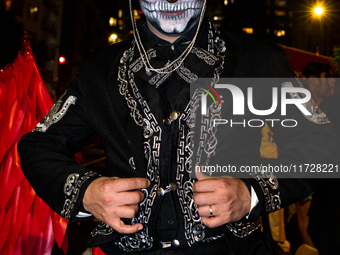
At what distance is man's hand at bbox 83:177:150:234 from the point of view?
122cm

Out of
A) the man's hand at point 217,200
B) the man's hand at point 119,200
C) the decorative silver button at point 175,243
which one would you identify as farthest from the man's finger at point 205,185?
the decorative silver button at point 175,243

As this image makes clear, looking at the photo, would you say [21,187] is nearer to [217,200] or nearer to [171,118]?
[171,118]

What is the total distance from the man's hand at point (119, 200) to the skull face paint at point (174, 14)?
0.81 metres

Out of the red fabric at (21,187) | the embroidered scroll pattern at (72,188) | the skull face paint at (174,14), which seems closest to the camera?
the embroidered scroll pattern at (72,188)

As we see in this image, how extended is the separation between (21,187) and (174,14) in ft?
6.50

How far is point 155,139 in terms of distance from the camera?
1.49 m

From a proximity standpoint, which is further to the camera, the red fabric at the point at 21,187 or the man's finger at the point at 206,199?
the red fabric at the point at 21,187

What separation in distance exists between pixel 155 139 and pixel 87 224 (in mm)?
4592

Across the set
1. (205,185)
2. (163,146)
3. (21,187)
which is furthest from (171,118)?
(21,187)

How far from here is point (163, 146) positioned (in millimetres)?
1470

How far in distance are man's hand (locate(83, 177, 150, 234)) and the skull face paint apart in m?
0.81

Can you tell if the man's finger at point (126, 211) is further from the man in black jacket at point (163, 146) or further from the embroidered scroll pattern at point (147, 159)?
the embroidered scroll pattern at point (147, 159)

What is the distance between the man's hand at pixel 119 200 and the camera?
4.00ft

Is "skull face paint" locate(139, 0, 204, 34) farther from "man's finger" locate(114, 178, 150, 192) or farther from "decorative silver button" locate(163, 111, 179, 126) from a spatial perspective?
"man's finger" locate(114, 178, 150, 192)
